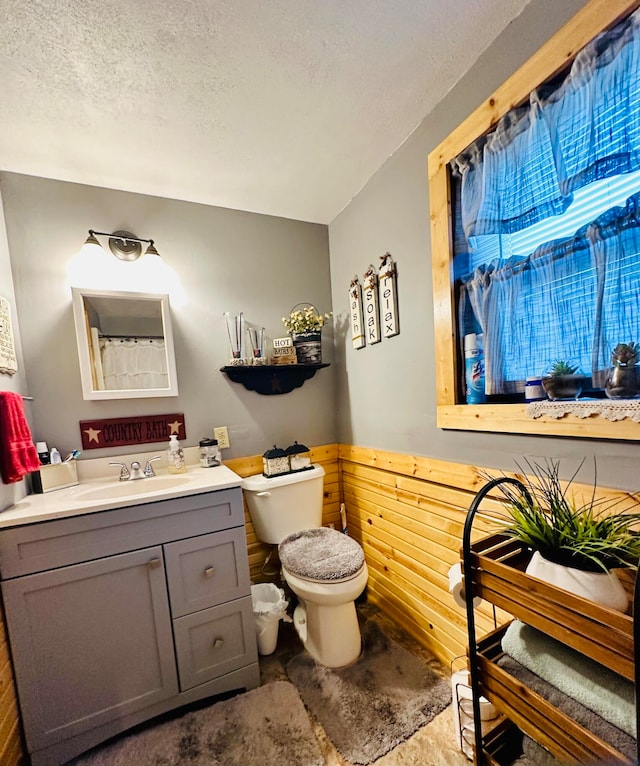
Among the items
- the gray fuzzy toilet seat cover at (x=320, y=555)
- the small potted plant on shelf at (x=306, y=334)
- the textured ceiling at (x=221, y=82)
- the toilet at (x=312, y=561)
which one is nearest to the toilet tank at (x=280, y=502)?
the toilet at (x=312, y=561)

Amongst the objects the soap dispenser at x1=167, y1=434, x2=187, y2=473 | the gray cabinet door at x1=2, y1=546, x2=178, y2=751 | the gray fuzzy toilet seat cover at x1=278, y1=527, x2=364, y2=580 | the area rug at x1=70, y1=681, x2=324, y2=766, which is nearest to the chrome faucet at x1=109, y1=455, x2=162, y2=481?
the soap dispenser at x1=167, y1=434, x2=187, y2=473

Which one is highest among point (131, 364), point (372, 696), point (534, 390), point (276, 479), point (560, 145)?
point (560, 145)

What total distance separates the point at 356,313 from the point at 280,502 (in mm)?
1130

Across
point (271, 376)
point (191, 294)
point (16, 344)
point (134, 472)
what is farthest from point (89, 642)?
point (191, 294)

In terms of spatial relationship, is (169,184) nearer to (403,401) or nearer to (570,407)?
(403,401)

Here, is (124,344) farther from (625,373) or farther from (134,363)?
(625,373)

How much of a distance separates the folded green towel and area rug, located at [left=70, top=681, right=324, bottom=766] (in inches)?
34.5

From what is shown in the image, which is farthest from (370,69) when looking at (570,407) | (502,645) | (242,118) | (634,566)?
(502,645)

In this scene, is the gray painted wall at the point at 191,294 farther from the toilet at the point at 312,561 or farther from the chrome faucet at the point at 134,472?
the toilet at the point at 312,561

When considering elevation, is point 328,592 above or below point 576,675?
below

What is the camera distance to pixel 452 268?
1228 millimetres

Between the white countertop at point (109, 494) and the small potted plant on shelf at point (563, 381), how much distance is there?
3.81ft

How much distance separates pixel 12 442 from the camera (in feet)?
3.74

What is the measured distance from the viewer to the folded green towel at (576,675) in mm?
562
